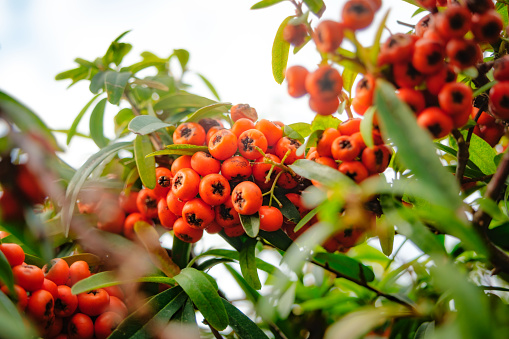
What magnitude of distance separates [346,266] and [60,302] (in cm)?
81

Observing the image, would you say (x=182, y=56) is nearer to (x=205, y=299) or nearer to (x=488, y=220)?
(x=205, y=299)

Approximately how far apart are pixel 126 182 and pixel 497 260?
1.08 m

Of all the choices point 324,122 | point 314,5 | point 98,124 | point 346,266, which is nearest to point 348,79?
point 324,122

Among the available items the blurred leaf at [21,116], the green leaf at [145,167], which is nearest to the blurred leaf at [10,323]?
the blurred leaf at [21,116]

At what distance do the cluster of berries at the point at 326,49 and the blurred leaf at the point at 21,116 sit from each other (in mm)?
488

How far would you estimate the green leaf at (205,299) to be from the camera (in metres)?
0.93

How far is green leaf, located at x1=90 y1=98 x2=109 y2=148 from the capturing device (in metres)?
1.47

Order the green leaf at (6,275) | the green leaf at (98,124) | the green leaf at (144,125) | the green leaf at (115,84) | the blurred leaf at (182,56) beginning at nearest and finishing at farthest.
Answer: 1. the green leaf at (6,275)
2. the green leaf at (144,125)
3. the green leaf at (115,84)
4. the green leaf at (98,124)
5. the blurred leaf at (182,56)

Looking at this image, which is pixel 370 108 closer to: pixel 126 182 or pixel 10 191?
pixel 10 191

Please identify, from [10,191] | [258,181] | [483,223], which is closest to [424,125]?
[483,223]

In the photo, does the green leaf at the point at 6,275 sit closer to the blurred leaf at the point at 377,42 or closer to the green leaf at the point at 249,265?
the green leaf at the point at 249,265

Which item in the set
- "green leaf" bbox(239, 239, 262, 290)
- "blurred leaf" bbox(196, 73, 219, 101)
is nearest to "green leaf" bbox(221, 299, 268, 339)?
"green leaf" bbox(239, 239, 262, 290)

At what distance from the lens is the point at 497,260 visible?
70cm

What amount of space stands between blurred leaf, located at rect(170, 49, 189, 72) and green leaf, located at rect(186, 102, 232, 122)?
1.64 ft
